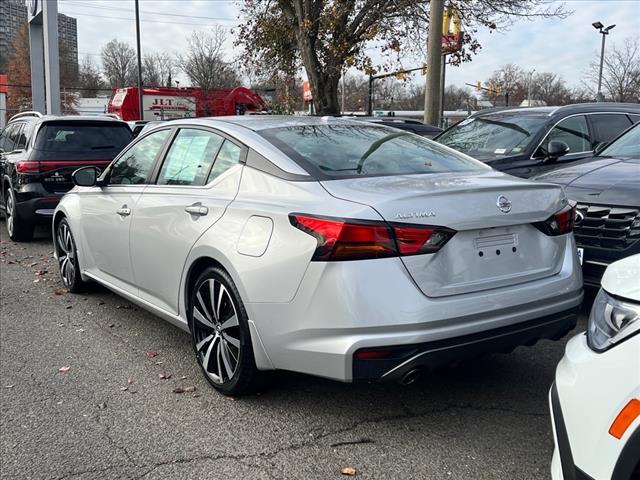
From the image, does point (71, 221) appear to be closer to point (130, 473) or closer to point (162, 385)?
point (162, 385)

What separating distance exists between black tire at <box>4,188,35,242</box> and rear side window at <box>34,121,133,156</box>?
97 centimetres

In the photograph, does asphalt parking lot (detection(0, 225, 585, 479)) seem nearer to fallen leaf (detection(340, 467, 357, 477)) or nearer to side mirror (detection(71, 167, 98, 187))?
fallen leaf (detection(340, 467, 357, 477))

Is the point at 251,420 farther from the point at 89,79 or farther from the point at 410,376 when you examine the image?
the point at 89,79

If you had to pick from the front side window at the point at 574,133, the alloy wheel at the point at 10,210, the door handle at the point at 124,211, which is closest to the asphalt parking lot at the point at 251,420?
the door handle at the point at 124,211

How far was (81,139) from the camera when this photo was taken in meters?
8.98

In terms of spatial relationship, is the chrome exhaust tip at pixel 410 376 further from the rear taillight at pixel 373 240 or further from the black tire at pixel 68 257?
the black tire at pixel 68 257

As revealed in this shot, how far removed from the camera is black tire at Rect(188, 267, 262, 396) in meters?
3.40

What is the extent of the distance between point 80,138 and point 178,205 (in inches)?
226

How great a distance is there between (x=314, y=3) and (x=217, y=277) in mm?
13037

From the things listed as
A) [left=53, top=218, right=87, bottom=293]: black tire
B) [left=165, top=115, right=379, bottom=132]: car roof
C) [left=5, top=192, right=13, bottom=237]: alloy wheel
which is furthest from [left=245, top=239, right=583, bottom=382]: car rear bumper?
[left=5, top=192, right=13, bottom=237]: alloy wheel

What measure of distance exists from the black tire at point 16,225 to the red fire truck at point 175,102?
2199cm

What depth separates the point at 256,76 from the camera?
741 inches

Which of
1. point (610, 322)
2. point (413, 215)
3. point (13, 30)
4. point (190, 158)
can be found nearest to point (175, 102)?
point (190, 158)

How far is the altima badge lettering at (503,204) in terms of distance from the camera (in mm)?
3094
